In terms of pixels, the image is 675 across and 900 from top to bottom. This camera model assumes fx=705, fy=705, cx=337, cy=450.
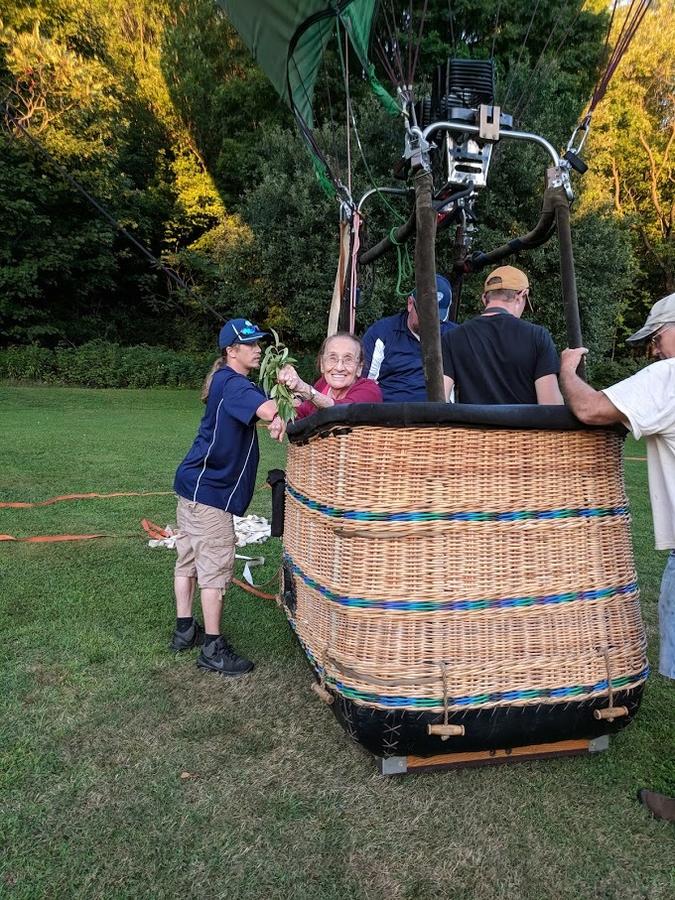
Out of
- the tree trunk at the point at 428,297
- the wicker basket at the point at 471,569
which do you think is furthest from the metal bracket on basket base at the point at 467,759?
the tree trunk at the point at 428,297

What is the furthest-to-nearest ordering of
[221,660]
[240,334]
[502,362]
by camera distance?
[240,334], [221,660], [502,362]

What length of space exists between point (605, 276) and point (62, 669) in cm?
1626

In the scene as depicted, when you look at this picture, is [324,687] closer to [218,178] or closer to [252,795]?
[252,795]

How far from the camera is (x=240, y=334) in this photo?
3164 millimetres

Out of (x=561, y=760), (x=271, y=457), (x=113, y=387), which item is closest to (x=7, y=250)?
(x=113, y=387)

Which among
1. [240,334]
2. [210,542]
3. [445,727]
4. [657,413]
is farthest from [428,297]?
[210,542]

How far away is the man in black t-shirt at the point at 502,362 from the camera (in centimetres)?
284

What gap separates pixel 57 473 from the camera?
7.69 metres

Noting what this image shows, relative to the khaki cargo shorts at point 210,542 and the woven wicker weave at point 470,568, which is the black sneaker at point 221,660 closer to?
the khaki cargo shorts at point 210,542

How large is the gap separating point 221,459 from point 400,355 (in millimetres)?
1153

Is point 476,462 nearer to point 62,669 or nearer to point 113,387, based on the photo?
point 62,669

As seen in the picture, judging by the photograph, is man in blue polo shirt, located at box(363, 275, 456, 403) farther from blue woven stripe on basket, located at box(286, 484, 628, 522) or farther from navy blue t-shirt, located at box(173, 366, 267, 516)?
blue woven stripe on basket, located at box(286, 484, 628, 522)

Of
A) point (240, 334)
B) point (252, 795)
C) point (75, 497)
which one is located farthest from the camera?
point (75, 497)

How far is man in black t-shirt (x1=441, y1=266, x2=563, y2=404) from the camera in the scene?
2842mm
